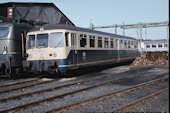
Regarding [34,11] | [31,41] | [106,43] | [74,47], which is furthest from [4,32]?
[34,11]

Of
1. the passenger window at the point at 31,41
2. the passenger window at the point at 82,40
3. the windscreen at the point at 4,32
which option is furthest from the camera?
the passenger window at the point at 82,40

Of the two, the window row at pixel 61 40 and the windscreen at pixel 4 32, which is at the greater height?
the windscreen at pixel 4 32

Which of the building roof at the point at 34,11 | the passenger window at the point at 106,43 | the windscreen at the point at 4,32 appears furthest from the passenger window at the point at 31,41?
the building roof at the point at 34,11

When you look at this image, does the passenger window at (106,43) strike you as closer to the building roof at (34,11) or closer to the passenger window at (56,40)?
the passenger window at (56,40)

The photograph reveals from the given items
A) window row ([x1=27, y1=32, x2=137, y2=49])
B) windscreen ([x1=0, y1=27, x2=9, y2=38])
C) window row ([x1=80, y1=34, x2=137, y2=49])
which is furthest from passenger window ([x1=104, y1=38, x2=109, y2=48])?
windscreen ([x1=0, y1=27, x2=9, y2=38])

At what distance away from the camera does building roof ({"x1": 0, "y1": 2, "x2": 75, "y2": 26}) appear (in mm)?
27609

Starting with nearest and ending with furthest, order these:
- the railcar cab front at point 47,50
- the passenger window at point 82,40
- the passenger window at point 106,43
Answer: the railcar cab front at point 47,50, the passenger window at point 82,40, the passenger window at point 106,43

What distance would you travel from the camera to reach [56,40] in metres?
12.0

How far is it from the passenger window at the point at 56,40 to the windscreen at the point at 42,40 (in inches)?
13.0

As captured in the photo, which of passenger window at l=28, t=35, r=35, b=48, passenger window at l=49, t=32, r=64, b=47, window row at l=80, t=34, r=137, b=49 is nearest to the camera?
passenger window at l=49, t=32, r=64, b=47

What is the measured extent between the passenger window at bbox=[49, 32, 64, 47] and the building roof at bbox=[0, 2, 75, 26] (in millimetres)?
16853

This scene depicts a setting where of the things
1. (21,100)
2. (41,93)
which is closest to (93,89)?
(41,93)

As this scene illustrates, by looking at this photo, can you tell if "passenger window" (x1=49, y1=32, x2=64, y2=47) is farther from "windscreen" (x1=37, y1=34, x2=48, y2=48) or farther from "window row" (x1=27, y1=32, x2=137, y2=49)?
"windscreen" (x1=37, y1=34, x2=48, y2=48)

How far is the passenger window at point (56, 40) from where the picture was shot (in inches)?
467
